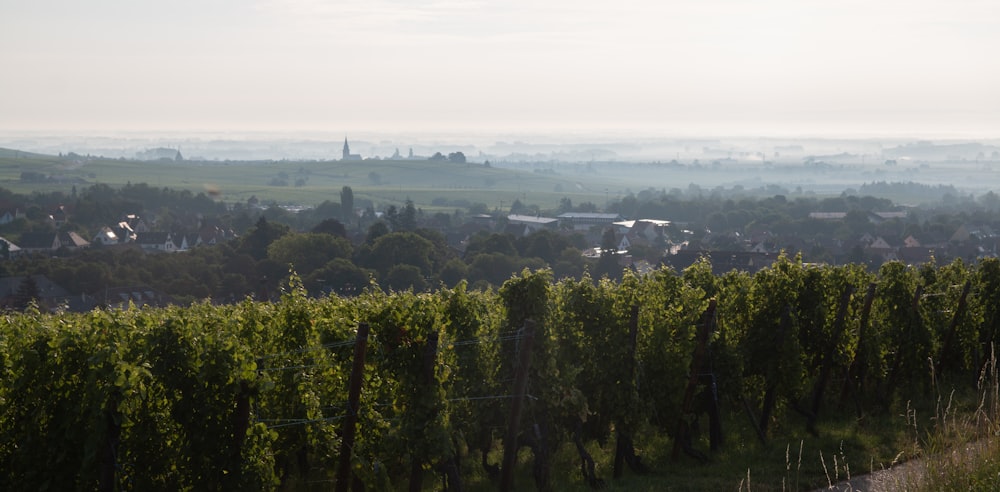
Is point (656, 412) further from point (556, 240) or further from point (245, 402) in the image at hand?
point (556, 240)

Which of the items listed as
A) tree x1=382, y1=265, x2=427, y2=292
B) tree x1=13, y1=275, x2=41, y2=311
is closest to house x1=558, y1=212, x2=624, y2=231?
tree x1=382, y1=265, x2=427, y2=292

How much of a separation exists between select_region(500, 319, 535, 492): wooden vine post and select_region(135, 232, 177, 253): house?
91.5 m

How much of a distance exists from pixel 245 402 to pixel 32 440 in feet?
7.93

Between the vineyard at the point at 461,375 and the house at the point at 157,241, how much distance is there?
87.5m

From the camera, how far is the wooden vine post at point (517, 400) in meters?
11.3

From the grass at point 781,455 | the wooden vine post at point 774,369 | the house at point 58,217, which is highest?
the wooden vine post at point 774,369

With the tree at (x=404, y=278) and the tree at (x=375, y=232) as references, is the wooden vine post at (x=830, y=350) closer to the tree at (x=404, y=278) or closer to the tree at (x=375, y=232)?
the tree at (x=404, y=278)

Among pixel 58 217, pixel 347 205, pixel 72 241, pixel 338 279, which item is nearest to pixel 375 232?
pixel 338 279

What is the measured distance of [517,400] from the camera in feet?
37.7

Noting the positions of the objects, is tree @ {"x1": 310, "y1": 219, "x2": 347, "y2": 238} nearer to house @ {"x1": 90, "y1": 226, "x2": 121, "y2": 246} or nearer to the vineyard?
house @ {"x1": 90, "y1": 226, "x2": 121, "y2": 246}

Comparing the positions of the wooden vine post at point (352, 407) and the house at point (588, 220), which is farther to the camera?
the house at point (588, 220)

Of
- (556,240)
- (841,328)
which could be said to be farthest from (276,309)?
(556,240)

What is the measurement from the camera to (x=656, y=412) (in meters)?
13.6

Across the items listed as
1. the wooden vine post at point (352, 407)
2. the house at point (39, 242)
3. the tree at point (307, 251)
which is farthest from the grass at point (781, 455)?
the house at point (39, 242)
